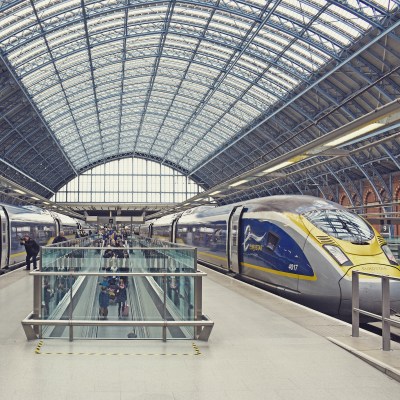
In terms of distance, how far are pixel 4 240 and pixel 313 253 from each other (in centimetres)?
1551

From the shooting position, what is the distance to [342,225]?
14.9 m

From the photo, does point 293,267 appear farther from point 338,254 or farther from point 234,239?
point 234,239

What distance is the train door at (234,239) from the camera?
67.5 ft

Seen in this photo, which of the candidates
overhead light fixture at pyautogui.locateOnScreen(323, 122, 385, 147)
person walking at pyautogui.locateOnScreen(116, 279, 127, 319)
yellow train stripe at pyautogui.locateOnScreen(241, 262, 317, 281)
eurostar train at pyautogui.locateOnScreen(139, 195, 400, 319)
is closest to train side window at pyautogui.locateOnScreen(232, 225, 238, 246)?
eurostar train at pyautogui.locateOnScreen(139, 195, 400, 319)

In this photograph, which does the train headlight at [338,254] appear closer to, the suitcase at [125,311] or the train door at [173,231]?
the suitcase at [125,311]

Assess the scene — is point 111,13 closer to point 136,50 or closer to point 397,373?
point 136,50

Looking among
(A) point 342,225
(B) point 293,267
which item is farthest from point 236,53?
(B) point 293,267

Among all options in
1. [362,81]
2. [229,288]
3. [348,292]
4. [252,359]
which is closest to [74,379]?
[252,359]

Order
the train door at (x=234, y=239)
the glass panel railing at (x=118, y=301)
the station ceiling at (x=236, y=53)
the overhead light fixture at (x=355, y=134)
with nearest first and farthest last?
the glass panel railing at (x=118, y=301)
the overhead light fixture at (x=355, y=134)
the train door at (x=234, y=239)
the station ceiling at (x=236, y=53)

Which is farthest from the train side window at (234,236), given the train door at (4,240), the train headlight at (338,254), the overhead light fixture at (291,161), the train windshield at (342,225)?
the train door at (4,240)

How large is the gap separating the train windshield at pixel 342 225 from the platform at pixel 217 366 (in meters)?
4.13

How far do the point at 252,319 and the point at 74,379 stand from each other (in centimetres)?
507

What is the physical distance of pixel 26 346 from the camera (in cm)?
848

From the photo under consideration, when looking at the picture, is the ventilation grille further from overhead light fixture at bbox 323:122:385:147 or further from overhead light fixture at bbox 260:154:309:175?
overhead light fixture at bbox 260:154:309:175
